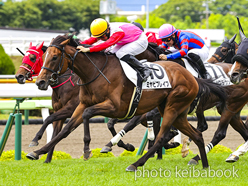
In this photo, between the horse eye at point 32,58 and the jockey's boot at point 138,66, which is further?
the horse eye at point 32,58

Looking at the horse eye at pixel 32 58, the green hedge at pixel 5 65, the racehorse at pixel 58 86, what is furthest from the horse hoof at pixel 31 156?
the green hedge at pixel 5 65

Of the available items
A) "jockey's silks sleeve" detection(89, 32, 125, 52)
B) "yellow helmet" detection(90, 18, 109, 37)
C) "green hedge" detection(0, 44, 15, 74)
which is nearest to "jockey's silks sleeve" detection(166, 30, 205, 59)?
"jockey's silks sleeve" detection(89, 32, 125, 52)

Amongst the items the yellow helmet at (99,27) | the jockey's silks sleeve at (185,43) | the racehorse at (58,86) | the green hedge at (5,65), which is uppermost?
the yellow helmet at (99,27)

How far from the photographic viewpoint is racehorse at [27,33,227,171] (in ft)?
15.4

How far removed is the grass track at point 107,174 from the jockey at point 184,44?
1.48 m

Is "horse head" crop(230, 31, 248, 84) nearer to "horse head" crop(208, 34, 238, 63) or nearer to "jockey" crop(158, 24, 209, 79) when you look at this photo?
"jockey" crop(158, 24, 209, 79)

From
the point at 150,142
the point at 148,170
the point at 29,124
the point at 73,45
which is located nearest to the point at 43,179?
the point at 148,170

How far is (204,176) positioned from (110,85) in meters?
1.49

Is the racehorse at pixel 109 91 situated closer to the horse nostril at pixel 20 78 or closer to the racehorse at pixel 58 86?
the racehorse at pixel 58 86

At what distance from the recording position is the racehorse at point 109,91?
4680 mm

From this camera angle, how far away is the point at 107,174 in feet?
15.3

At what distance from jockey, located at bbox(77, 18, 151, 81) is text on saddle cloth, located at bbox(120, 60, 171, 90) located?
0.30 feet

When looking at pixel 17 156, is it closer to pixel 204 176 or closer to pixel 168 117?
pixel 168 117

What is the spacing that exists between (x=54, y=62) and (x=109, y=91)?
71 centimetres
